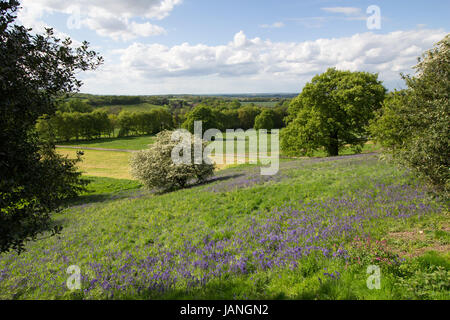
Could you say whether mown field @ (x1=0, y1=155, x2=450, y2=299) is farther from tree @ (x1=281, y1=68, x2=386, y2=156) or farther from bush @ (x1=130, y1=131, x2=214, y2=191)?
tree @ (x1=281, y1=68, x2=386, y2=156)

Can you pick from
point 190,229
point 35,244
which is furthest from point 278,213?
point 35,244

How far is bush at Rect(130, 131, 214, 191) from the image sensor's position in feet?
79.6

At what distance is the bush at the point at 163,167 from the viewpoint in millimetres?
24250

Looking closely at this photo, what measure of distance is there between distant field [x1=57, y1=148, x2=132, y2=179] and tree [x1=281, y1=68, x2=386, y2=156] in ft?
106

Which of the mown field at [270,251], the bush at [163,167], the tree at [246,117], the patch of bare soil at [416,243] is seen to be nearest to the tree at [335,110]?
the bush at [163,167]

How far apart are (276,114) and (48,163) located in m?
130

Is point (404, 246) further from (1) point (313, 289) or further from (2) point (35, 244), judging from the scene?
(2) point (35, 244)

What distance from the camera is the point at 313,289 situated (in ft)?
16.8

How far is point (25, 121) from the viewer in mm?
5285

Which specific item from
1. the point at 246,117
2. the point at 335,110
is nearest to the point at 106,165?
the point at 335,110

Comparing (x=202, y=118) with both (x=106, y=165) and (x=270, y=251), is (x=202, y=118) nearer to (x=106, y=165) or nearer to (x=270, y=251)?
(x=106, y=165)

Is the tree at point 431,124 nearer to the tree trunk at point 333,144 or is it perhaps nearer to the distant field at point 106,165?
the tree trunk at point 333,144

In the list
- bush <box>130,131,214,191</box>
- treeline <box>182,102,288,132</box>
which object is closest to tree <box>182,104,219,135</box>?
treeline <box>182,102,288,132</box>

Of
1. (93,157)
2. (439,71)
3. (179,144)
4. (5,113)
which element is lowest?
(93,157)
